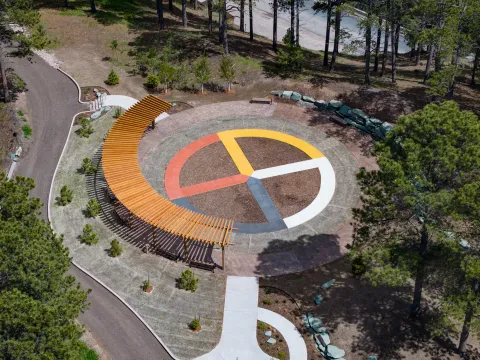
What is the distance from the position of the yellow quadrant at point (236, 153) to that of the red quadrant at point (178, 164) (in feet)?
2.63

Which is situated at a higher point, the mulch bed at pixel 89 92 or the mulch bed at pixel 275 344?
the mulch bed at pixel 89 92

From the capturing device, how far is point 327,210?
3700 cm

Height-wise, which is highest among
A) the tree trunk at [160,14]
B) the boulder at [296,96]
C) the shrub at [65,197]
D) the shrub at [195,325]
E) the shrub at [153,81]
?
the tree trunk at [160,14]

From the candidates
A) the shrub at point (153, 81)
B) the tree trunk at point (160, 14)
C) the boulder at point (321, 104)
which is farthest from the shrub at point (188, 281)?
the tree trunk at point (160, 14)

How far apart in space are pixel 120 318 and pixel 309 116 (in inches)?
1114

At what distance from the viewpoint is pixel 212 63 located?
2132 inches

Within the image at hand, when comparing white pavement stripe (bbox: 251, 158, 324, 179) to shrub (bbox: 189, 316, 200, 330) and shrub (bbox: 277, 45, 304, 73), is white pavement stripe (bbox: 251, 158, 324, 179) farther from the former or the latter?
shrub (bbox: 277, 45, 304, 73)

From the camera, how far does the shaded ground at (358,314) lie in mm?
26984

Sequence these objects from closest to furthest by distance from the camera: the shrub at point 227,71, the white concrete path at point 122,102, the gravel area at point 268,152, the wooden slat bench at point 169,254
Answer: the wooden slat bench at point 169,254 < the gravel area at point 268,152 < the white concrete path at point 122,102 < the shrub at point 227,71

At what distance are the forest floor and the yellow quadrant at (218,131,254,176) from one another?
6727 millimetres

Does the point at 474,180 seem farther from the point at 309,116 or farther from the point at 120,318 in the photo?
the point at 309,116

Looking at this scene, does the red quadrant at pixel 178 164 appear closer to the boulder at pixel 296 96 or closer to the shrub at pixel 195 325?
the boulder at pixel 296 96

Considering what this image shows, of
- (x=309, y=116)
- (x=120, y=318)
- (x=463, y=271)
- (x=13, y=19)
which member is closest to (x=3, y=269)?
(x=120, y=318)

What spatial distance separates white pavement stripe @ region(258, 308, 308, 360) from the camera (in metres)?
26.8
